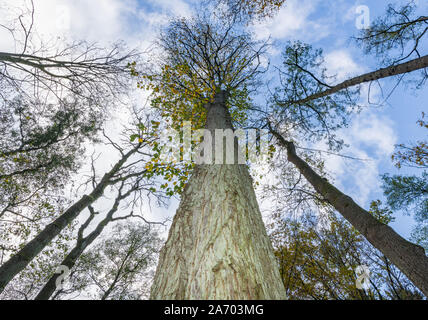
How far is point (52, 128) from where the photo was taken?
23.4 ft

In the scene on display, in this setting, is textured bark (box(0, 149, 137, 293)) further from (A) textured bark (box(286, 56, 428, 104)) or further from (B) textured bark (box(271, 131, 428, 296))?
(A) textured bark (box(286, 56, 428, 104))

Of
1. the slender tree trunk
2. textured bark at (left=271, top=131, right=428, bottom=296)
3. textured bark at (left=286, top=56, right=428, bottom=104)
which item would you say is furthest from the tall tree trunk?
the slender tree trunk

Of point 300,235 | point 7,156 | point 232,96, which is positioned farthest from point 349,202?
point 7,156

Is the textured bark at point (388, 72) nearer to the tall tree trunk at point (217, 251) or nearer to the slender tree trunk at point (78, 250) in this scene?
the tall tree trunk at point (217, 251)

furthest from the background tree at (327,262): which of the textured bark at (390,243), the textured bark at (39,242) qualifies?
the textured bark at (39,242)

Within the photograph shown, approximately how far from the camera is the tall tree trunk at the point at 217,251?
1.08m

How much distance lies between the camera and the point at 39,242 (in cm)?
445

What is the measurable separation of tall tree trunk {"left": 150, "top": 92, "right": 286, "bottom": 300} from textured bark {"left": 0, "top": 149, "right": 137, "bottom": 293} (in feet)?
15.7

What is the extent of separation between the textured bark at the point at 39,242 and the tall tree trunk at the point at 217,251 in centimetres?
478

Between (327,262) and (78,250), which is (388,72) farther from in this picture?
(78,250)

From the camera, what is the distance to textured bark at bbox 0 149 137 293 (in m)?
3.78

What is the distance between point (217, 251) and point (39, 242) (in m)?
5.63

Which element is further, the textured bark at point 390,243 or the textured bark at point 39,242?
the textured bark at point 39,242
